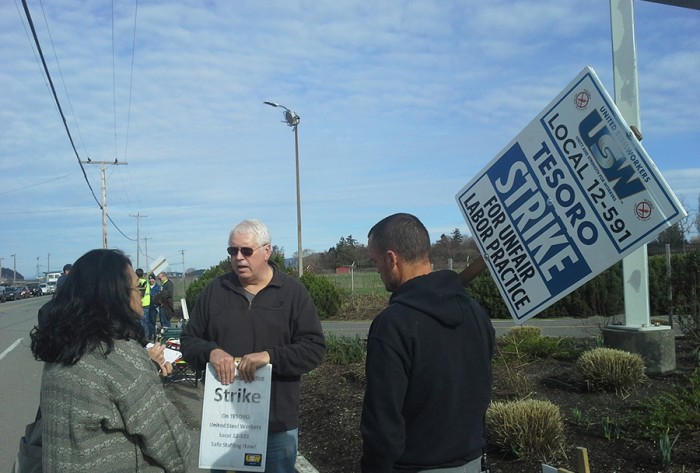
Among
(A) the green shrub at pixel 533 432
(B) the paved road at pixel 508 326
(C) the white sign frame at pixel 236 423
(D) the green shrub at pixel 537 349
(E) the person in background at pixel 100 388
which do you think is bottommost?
(B) the paved road at pixel 508 326

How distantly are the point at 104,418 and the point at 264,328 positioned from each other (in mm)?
1222

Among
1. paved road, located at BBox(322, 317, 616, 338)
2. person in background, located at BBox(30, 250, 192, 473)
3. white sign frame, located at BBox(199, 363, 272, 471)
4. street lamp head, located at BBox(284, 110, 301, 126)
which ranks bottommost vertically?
paved road, located at BBox(322, 317, 616, 338)

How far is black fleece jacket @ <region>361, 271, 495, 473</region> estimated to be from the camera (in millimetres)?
2189

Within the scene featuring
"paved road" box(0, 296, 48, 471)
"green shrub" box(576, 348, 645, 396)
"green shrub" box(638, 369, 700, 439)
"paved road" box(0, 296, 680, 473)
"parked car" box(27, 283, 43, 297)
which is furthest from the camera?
"parked car" box(27, 283, 43, 297)

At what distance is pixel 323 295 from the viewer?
23.9m

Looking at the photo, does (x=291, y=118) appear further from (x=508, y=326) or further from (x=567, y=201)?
(x=567, y=201)

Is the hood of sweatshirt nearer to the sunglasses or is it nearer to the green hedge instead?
the sunglasses

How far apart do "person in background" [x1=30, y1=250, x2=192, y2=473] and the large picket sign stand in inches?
61.0

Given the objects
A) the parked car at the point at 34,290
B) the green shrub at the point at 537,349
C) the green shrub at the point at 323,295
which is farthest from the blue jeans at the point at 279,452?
the parked car at the point at 34,290

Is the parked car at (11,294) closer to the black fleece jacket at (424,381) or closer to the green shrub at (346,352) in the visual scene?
the green shrub at (346,352)

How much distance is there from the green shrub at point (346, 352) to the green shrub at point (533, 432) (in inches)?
166

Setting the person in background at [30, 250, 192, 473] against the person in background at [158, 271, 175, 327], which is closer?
the person in background at [30, 250, 192, 473]

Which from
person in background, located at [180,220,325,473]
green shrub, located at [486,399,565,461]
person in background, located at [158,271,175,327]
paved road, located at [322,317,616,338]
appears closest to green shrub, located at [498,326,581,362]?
green shrub, located at [486,399,565,461]

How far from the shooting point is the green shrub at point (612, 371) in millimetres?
6160
